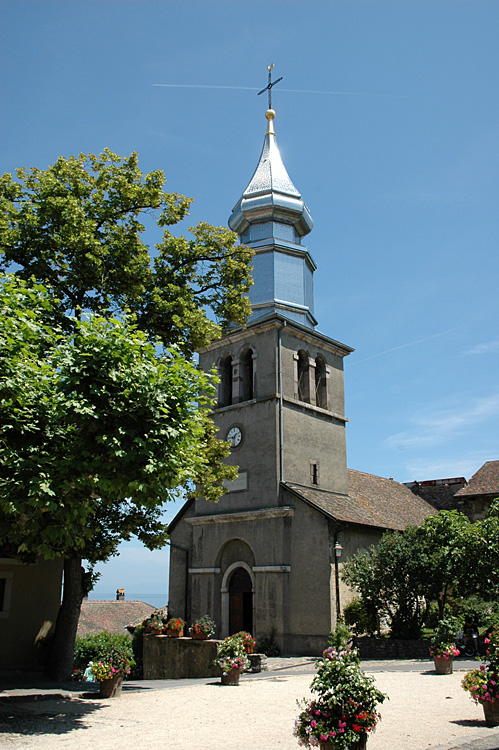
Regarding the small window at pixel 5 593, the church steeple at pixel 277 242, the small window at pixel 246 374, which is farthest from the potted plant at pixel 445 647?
the church steeple at pixel 277 242

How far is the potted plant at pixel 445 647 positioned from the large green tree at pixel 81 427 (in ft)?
32.3

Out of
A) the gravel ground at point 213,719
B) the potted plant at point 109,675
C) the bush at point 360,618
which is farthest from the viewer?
the bush at point 360,618

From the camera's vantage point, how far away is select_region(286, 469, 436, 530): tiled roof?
85.2 feet

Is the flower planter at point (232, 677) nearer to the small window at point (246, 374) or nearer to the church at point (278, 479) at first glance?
the church at point (278, 479)

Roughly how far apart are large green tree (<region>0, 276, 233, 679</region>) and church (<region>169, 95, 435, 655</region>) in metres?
14.2

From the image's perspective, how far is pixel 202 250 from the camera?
1748 centimetres

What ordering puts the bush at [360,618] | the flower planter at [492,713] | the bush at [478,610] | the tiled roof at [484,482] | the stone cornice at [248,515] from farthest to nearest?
the tiled roof at [484,482] → the stone cornice at [248,515] → the bush at [360,618] → the bush at [478,610] → the flower planter at [492,713]

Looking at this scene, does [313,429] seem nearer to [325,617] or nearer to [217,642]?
[325,617]

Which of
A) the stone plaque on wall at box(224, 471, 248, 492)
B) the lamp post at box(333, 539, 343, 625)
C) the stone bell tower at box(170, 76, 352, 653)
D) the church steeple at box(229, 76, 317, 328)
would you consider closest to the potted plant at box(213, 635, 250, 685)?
the lamp post at box(333, 539, 343, 625)

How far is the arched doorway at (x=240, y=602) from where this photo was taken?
86.1 ft

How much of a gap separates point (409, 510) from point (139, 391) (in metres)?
27.2

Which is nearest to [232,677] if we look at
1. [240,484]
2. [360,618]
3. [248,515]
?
[360,618]

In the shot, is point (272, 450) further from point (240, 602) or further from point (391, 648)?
point (391, 648)

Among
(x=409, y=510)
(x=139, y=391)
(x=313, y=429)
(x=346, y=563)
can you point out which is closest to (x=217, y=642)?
(x=346, y=563)
